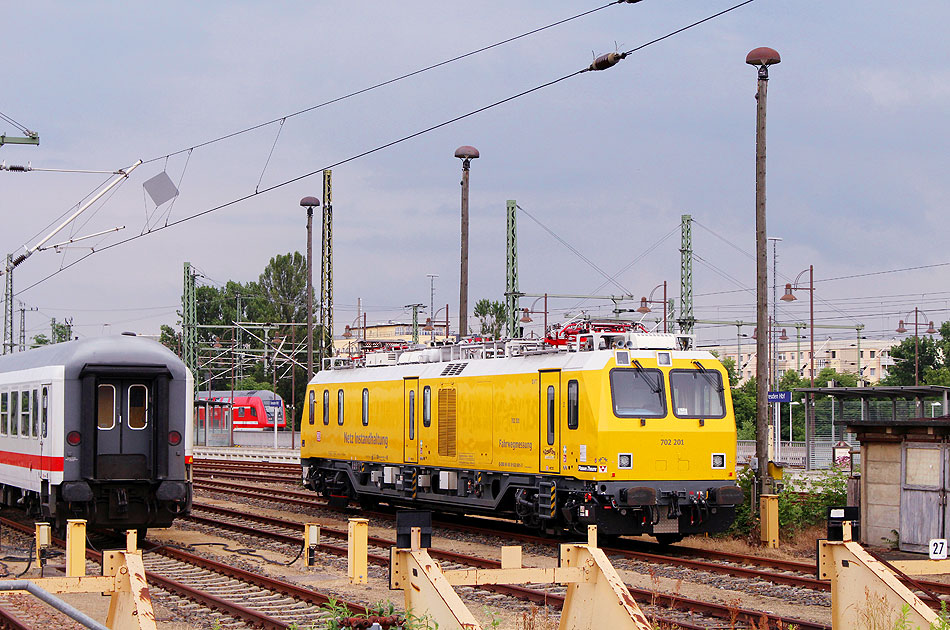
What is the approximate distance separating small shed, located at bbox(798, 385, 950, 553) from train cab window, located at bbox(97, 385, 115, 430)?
467 inches

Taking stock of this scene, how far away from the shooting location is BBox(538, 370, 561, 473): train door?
19141mm

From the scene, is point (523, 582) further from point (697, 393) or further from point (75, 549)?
point (697, 393)

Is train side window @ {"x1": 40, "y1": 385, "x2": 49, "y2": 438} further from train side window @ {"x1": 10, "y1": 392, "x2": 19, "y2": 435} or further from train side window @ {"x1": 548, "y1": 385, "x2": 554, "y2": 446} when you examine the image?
train side window @ {"x1": 548, "y1": 385, "x2": 554, "y2": 446}

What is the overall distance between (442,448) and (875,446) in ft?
25.0

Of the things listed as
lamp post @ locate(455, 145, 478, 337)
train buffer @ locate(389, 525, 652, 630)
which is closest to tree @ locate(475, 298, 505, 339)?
lamp post @ locate(455, 145, 478, 337)

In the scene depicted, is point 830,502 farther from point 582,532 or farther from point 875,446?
point 582,532

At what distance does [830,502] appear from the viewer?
21.9 m

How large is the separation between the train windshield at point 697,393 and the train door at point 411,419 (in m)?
6.21

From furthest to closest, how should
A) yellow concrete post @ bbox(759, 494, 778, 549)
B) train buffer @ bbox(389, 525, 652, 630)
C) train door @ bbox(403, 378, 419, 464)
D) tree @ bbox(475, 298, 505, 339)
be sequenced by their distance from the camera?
tree @ bbox(475, 298, 505, 339) → train door @ bbox(403, 378, 419, 464) → yellow concrete post @ bbox(759, 494, 778, 549) → train buffer @ bbox(389, 525, 652, 630)

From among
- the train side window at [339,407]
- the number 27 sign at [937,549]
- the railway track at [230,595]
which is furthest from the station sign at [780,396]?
the number 27 sign at [937,549]

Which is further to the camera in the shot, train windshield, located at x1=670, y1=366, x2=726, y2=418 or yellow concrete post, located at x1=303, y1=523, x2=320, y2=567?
train windshield, located at x1=670, y1=366, x2=726, y2=418

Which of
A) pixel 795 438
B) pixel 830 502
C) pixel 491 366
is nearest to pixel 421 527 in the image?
pixel 491 366

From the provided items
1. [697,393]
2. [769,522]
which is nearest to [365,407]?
[697,393]

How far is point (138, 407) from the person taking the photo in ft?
63.6
